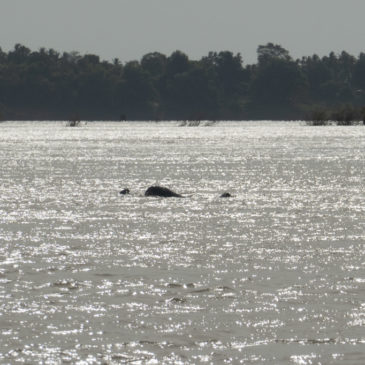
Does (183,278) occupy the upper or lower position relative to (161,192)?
upper

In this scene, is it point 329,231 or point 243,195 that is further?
point 243,195

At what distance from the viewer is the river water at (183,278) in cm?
1579

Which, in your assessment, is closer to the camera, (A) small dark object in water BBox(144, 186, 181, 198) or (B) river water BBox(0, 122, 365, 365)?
(B) river water BBox(0, 122, 365, 365)

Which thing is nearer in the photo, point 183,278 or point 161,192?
point 183,278

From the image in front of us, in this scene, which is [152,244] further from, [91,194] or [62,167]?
[62,167]

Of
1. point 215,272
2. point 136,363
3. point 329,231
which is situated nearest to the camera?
point 136,363

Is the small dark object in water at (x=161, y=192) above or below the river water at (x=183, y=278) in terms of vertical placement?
below

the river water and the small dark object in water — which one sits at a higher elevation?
the river water

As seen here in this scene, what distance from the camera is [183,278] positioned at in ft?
70.2

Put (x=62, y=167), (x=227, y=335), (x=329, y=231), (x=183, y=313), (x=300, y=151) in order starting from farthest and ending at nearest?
(x=300, y=151) → (x=62, y=167) → (x=329, y=231) → (x=183, y=313) → (x=227, y=335)

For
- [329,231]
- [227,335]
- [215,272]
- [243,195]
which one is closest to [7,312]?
[227,335]

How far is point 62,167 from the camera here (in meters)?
70.8

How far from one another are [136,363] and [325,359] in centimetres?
254

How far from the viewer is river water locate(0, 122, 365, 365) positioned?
1579 centimetres
